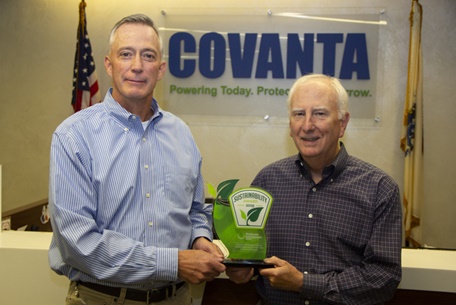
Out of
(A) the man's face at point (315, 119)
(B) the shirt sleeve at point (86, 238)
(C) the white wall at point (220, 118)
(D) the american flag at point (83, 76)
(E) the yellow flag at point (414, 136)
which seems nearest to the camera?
(B) the shirt sleeve at point (86, 238)

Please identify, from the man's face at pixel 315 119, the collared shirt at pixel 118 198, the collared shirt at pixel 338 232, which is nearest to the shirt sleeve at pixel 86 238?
the collared shirt at pixel 118 198

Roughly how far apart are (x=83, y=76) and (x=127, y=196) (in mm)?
3717

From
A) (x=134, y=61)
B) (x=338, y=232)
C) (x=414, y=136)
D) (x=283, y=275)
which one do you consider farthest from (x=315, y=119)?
(x=414, y=136)

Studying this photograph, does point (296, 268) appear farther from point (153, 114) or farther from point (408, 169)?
point (408, 169)

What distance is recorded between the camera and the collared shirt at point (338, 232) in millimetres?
1702

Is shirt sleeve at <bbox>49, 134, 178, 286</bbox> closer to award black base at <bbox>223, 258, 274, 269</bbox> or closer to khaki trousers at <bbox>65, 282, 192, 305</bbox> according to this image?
khaki trousers at <bbox>65, 282, 192, 305</bbox>

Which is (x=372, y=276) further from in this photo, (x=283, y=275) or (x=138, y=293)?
(x=138, y=293)

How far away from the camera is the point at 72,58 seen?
18.0 feet

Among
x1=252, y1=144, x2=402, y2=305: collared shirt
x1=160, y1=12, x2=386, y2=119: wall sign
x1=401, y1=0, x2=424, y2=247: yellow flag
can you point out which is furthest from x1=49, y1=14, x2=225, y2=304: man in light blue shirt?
x1=401, y1=0, x2=424, y2=247: yellow flag

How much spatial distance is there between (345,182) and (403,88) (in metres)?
3.47

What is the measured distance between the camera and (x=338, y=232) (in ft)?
5.81

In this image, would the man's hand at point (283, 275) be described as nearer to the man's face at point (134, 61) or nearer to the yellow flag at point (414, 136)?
the man's face at point (134, 61)

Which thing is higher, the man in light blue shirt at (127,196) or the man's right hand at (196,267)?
the man in light blue shirt at (127,196)

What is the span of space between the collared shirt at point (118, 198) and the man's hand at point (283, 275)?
30 centimetres
